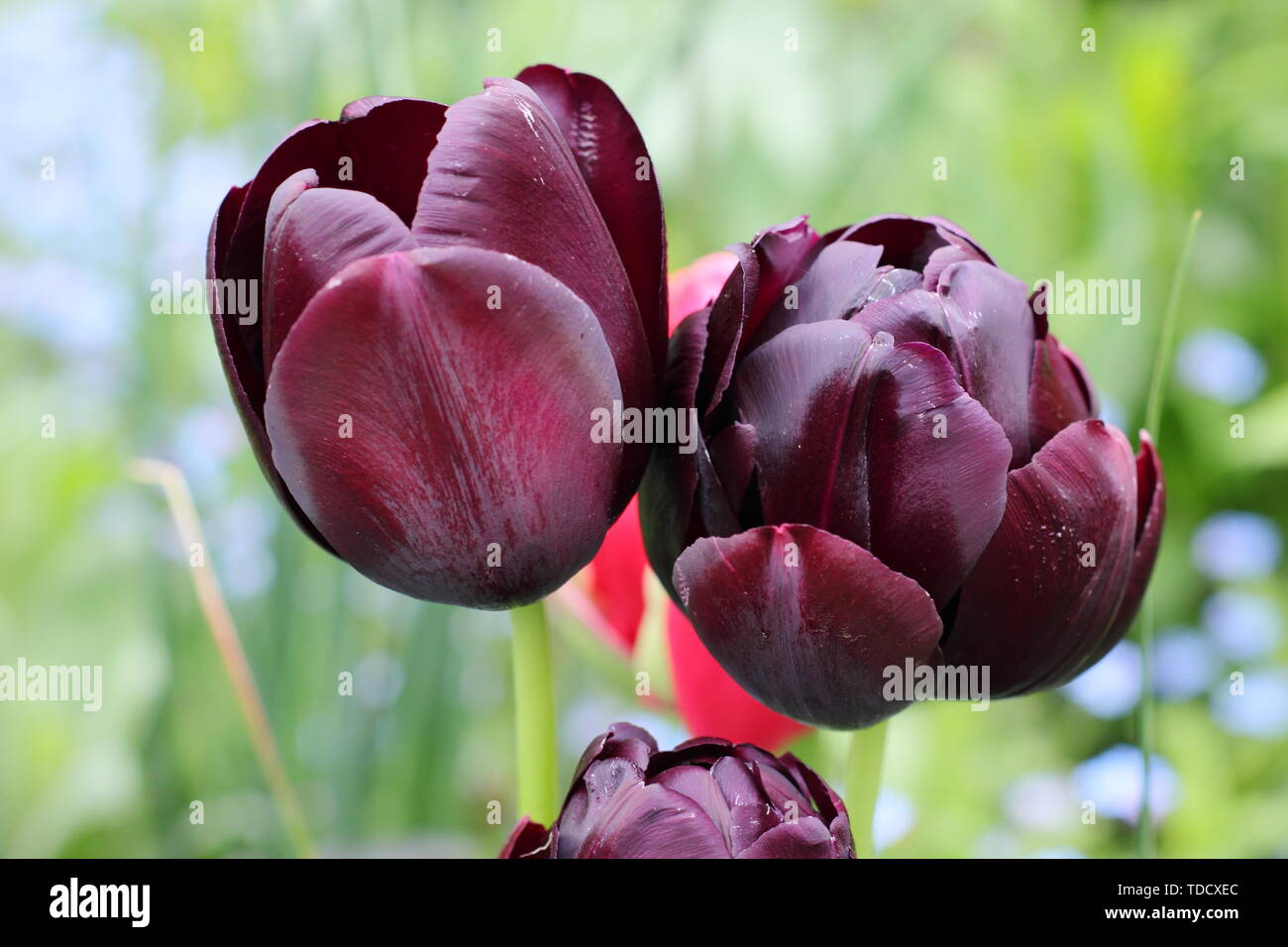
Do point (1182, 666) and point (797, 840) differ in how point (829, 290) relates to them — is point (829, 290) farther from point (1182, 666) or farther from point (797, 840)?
point (1182, 666)

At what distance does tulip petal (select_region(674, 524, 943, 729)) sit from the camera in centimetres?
29

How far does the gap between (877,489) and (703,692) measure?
14cm

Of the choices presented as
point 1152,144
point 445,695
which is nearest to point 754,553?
point 445,695

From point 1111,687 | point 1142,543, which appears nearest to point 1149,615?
point 1142,543

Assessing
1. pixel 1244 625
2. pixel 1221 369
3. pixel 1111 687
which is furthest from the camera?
pixel 1221 369

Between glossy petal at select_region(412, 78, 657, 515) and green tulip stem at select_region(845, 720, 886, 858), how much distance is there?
→ 0.35 ft

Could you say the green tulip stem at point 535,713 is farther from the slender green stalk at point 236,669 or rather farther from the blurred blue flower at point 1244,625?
the blurred blue flower at point 1244,625

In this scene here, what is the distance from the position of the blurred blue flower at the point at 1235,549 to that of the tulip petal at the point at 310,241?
1.17 meters

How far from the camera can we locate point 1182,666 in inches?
47.8

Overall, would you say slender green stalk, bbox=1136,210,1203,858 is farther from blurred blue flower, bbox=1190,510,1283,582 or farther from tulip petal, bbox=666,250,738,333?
blurred blue flower, bbox=1190,510,1283,582

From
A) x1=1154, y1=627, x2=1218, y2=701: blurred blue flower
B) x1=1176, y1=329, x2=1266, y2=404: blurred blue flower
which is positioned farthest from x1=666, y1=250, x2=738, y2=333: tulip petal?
x1=1176, y1=329, x2=1266, y2=404: blurred blue flower

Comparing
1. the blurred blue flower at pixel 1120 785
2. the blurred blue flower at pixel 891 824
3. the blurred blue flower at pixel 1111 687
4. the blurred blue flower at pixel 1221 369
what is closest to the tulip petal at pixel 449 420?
the blurred blue flower at pixel 891 824
